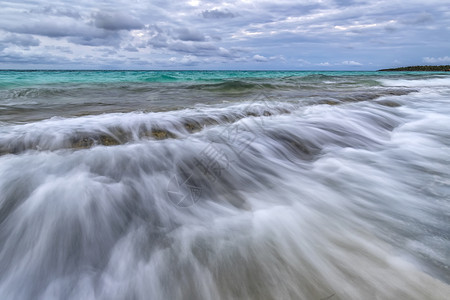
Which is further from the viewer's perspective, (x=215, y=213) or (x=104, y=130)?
(x=104, y=130)

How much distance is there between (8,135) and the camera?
11.8ft

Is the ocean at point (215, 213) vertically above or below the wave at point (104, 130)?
below

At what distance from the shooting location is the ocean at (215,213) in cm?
168

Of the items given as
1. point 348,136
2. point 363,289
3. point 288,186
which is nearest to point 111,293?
point 363,289

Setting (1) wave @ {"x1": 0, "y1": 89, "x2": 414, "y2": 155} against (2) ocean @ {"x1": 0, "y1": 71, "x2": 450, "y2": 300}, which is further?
(1) wave @ {"x1": 0, "y1": 89, "x2": 414, "y2": 155}

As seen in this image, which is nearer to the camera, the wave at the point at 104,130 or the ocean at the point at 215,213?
the ocean at the point at 215,213

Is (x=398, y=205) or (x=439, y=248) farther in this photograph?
(x=398, y=205)

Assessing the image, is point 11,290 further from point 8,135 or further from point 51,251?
point 8,135

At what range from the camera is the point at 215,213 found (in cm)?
244

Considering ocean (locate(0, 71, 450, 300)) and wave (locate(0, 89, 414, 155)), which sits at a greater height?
wave (locate(0, 89, 414, 155))

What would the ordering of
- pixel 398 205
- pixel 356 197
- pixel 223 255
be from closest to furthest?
pixel 223 255 < pixel 398 205 < pixel 356 197

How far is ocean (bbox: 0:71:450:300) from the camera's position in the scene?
168cm

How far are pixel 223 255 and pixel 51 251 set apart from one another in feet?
4.08

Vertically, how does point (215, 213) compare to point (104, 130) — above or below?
below
